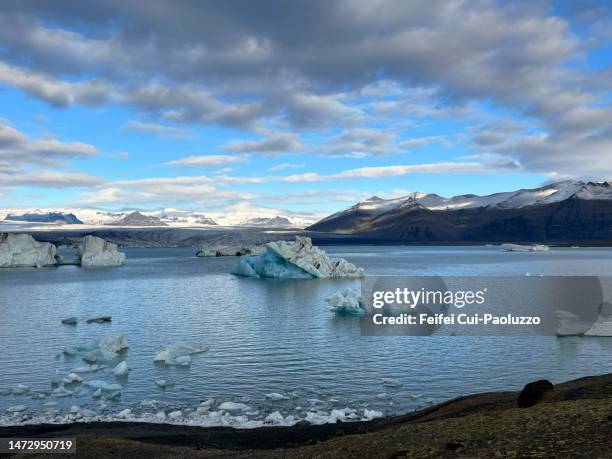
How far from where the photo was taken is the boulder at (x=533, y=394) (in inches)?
594

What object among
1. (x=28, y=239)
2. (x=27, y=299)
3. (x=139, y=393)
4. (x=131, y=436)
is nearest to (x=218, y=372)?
(x=139, y=393)

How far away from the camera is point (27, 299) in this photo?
61781mm

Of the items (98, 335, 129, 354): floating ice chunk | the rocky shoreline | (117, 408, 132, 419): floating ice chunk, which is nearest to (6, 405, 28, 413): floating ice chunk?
the rocky shoreline

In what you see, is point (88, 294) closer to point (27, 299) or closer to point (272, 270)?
point (27, 299)

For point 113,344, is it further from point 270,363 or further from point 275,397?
point 275,397

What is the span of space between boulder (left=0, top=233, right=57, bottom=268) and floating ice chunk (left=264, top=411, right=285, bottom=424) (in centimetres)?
11876

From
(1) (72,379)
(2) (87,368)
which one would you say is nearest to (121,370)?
(1) (72,379)

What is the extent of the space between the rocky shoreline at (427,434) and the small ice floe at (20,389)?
18.2ft

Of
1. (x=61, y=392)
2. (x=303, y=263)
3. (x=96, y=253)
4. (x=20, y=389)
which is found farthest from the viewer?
(x=96, y=253)

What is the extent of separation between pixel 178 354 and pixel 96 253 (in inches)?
4274

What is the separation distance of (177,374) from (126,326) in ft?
57.9

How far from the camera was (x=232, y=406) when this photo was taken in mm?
21672

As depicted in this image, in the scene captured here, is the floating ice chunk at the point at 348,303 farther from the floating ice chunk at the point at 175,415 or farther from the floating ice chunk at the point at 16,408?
the floating ice chunk at the point at 16,408

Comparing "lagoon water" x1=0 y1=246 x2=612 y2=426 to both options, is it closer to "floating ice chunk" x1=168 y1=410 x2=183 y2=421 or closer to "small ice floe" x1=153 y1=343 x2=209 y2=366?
"floating ice chunk" x1=168 y1=410 x2=183 y2=421
